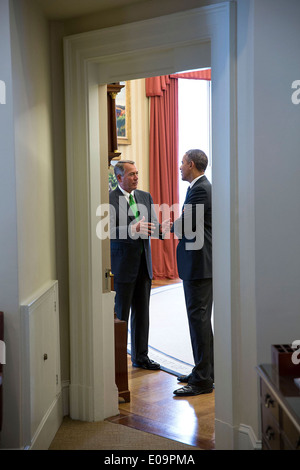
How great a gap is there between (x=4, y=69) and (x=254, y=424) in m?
2.15

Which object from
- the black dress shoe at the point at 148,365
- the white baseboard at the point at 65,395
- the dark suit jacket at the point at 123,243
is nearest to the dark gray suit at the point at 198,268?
the dark suit jacket at the point at 123,243

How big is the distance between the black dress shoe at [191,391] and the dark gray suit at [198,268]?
36 mm

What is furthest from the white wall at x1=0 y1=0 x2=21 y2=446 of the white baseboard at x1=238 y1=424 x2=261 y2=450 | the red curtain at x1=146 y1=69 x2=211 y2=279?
the red curtain at x1=146 y1=69 x2=211 y2=279

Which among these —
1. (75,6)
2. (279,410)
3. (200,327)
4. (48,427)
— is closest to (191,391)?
(200,327)

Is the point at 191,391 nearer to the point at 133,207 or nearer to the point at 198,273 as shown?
the point at 198,273

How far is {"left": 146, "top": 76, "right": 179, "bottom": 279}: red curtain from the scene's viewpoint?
8.85m

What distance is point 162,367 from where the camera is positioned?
15.4 feet

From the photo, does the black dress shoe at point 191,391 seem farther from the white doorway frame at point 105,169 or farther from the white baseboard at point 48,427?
the white baseboard at point 48,427

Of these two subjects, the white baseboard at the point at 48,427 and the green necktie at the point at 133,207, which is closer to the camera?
the white baseboard at the point at 48,427

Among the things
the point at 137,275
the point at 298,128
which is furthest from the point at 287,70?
the point at 137,275

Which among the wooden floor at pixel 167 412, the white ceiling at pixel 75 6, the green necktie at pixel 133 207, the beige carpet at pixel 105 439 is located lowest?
the wooden floor at pixel 167 412

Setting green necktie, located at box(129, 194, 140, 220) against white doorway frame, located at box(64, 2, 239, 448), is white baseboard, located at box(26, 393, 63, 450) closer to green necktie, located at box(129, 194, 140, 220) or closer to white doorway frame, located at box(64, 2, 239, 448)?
white doorway frame, located at box(64, 2, 239, 448)

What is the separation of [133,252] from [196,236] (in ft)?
2.21

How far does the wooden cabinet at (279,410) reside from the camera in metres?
1.76
